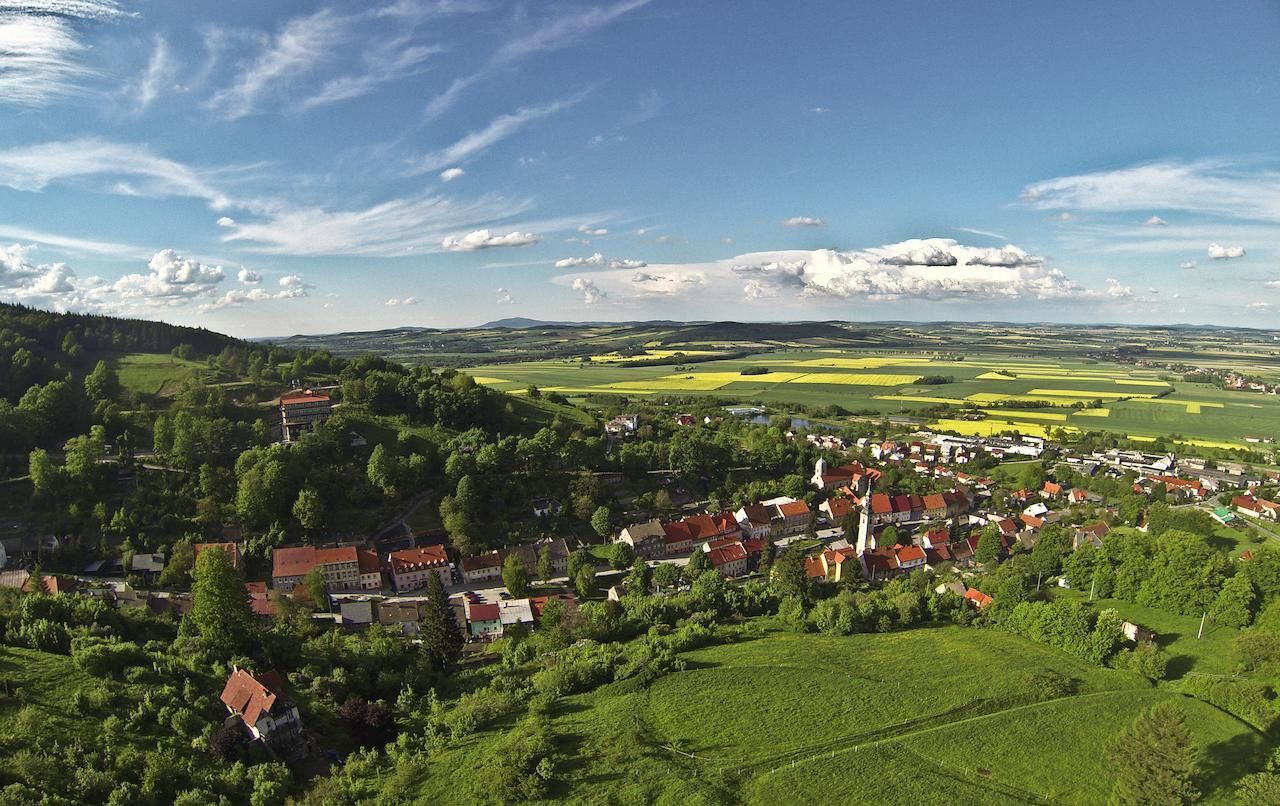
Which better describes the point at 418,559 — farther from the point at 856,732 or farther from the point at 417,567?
the point at 856,732

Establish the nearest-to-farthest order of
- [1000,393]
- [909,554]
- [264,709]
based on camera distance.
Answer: [264,709], [909,554], [1000,393]

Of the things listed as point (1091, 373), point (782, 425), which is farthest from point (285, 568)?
point (1091, 373)

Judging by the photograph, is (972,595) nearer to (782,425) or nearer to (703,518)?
(703,518)

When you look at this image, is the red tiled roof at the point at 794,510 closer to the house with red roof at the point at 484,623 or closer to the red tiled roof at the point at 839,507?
the red tiled roof at the point at 839,507

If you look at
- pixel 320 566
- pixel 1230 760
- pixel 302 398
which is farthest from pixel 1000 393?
pixel 320 566

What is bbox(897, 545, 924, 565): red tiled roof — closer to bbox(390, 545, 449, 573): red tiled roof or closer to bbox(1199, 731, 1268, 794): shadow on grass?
bbox(1199, 731, 1268, 794): shadow on grass

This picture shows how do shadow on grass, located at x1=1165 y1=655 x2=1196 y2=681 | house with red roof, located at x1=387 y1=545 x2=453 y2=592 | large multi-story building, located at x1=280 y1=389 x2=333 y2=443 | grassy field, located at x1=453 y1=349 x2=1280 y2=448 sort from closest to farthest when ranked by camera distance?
1. shadow on grass, located at x1=1165 y1=655 x2=1196 y2=681
2. house with red roof, located at x1=387 y1=545 x2=453 y2=592
3. large multi-story building, located at x1=280 y1=389 x2=333 y2=443
4. grassy field, located at x1=453 y1=349 x2=1280 y2=448

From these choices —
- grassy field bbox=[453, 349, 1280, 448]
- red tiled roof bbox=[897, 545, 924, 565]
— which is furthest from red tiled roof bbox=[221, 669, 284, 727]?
grassy field bbox=[453, 349, 1280, 448]

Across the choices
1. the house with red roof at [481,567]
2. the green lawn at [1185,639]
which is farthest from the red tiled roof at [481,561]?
the green lawn at [1185,639]
